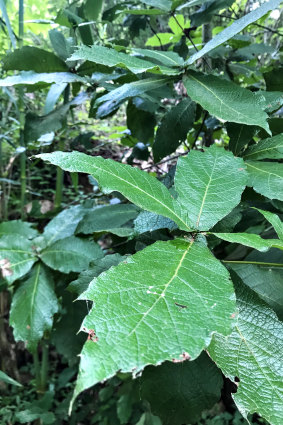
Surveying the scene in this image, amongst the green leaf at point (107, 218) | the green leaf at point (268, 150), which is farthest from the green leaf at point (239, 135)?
the green leaf at point (107, 218)

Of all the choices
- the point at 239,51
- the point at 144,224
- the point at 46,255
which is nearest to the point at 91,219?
the point at 46,255

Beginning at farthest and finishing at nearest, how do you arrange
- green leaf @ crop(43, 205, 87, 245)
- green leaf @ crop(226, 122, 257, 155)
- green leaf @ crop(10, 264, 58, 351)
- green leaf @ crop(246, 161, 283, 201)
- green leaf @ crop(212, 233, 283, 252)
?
green leaf @ crop(43, 205, 87, 245)
green leaf @ crop(10, 264, 58, 351)
green leaf @ crop(226, 122, 257, 155)
green leaf @ crop(246, 161, 283, 201)
green leaf @ crop(212, 233, 283, 252)

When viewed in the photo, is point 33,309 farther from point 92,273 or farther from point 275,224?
point 275,224

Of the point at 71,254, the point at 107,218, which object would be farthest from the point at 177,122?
the point at 71,254

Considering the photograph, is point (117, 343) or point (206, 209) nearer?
point (117, 343)

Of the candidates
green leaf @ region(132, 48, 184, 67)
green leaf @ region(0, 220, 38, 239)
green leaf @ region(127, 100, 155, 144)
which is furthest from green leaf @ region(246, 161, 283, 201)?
green leaf @ region(0, 220, 38, 239)

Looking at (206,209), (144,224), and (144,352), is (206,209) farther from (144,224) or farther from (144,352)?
(144,352)

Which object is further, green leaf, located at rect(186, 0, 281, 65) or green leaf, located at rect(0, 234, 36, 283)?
green leaf, located at rect(0, 234, 36, 283)

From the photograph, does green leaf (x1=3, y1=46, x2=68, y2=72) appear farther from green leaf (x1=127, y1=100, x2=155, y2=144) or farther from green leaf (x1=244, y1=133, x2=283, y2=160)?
green leaf (x1=244, y1=133, x2=283, y2=160)
